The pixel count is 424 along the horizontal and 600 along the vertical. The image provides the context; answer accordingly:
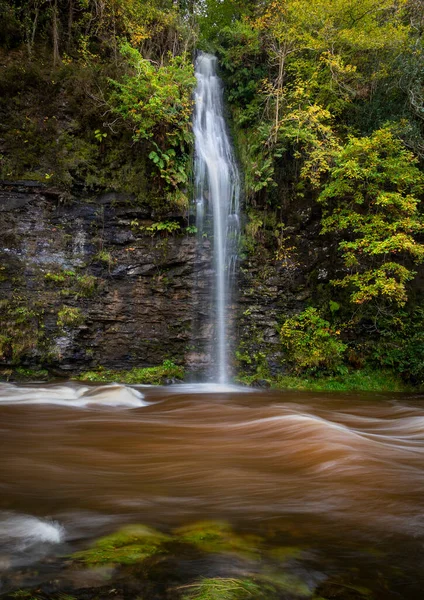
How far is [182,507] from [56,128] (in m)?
10.2

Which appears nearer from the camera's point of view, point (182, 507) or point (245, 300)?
point (182, 507)

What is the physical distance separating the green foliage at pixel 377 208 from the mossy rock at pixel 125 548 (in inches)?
303

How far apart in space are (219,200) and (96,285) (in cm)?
412

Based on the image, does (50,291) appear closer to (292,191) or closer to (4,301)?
(4,301)

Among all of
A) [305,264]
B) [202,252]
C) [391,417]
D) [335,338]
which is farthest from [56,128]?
[391,417]

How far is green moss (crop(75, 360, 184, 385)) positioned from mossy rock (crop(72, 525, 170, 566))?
709 cm

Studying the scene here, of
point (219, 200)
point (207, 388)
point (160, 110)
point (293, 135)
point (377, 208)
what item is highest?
point (160, 110)

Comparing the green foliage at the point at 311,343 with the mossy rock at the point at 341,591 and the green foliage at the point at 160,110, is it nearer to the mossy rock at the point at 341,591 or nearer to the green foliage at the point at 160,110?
the green foliage at the point at 160,110

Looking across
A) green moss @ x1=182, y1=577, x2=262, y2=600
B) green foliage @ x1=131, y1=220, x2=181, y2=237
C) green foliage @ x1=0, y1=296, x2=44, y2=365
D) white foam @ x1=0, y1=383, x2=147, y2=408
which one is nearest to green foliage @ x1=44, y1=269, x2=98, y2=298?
green foliage @ x1=0, y1=296, x2=44, y2=365

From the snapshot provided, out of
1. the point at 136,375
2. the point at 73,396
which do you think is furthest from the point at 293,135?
the point at 73,396

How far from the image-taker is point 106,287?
362 inches

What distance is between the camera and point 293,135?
9.55 m

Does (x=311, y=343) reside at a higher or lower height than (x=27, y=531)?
higher

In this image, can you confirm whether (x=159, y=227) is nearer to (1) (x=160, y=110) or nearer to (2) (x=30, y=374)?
(1) (x=160, y=110)
